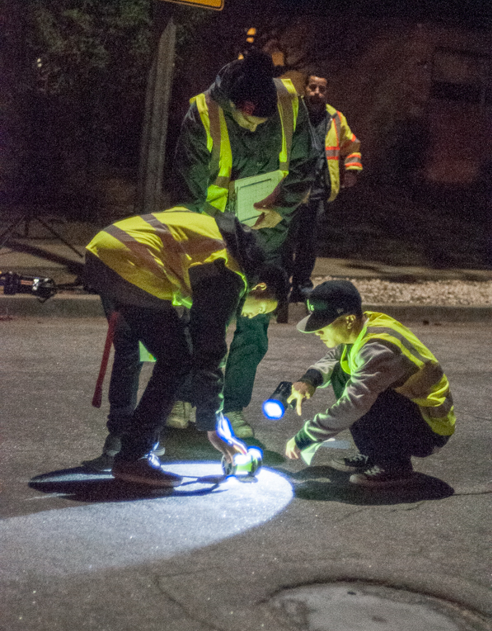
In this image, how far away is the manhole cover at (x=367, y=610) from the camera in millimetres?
2785

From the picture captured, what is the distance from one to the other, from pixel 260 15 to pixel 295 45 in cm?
79

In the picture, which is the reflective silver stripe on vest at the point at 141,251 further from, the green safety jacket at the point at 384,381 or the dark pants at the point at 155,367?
the green safety jacket at the point at 384,381

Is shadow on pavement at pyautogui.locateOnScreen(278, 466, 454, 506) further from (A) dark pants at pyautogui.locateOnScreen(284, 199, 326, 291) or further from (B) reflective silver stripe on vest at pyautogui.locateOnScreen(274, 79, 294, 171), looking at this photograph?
(A) dark pants at pyautogui.locateOnScreen(284, 199, 326, 291)

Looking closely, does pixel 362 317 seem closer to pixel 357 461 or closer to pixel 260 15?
pixel 357 461

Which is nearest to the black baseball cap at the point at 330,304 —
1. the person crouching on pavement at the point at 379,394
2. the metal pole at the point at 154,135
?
the person crouching on pavement at the point at 379,394

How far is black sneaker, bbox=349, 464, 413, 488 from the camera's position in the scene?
4016 millimetres

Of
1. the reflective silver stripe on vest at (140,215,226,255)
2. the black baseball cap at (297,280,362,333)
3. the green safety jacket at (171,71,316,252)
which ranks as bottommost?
the black baseball cap at (297,280,362,333)

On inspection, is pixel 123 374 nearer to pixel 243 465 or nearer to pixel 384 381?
pixel 243 465

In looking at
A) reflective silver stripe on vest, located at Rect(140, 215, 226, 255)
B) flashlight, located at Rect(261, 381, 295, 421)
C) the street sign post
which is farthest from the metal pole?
reflective silver stripe on vest, located at Rect(140, 215, 226, 255)

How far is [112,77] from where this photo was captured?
12.8 metres

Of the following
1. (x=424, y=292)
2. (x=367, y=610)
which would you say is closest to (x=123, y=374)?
(x=367, y=610)

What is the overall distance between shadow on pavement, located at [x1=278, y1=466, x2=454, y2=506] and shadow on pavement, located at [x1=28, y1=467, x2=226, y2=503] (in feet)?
1.26

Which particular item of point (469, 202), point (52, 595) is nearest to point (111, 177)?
point (469, 202)

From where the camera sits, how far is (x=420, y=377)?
12.8 feet
